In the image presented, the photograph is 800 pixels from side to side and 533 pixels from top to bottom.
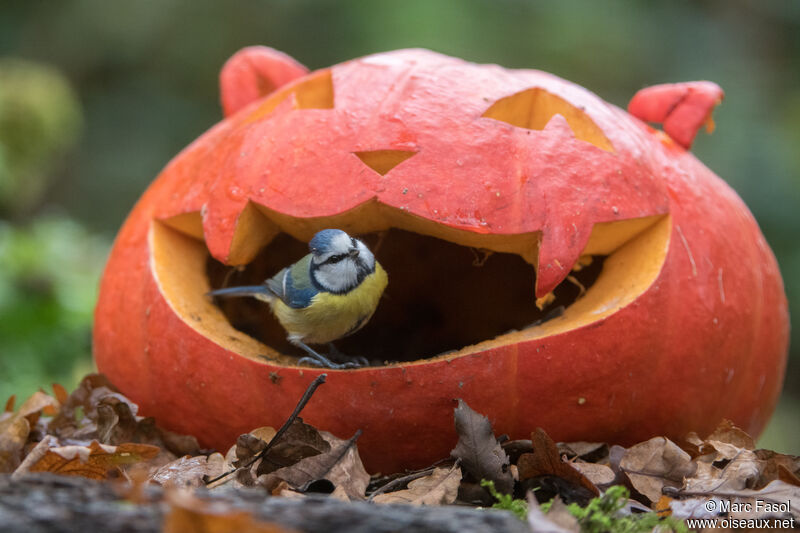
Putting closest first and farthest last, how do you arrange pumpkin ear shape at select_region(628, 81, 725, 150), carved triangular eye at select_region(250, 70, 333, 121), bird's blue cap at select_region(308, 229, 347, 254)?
bird's blue cap at select_region(308, 229, 347, 254)
carved triangular eye at select_region(250, 70, 333, 121)
pumpkin ear shape at select_region(628, 81, 725, 150)

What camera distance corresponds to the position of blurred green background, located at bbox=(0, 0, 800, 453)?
5762 mm

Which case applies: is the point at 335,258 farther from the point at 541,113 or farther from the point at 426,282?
the point at 541,113

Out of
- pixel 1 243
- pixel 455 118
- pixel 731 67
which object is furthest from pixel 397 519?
pixel 731 67

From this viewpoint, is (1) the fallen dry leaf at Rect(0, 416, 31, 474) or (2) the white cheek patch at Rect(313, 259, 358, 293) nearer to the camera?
(1) the fallen dry leaf at Rect(0, 416, 31, 474)

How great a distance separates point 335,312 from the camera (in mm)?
2326

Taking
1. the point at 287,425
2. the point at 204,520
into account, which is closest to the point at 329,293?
the point at 287,425

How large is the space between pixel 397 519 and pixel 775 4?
7738 mm

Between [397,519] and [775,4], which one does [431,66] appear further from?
[775,4]

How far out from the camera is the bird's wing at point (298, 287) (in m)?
2.33

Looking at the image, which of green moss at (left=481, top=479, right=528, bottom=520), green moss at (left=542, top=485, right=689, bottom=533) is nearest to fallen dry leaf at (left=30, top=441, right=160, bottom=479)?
green moss at (left=481, top=479, right=528, bottom=520)

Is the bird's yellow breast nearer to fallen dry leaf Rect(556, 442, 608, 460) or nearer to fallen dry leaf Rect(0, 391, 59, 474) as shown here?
fallen dry leaf Rect(556, 442, 608, 460)

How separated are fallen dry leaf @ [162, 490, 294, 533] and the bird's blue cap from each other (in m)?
1.17

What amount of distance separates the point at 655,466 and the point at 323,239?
101 cm

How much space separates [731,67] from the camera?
7.45 m
